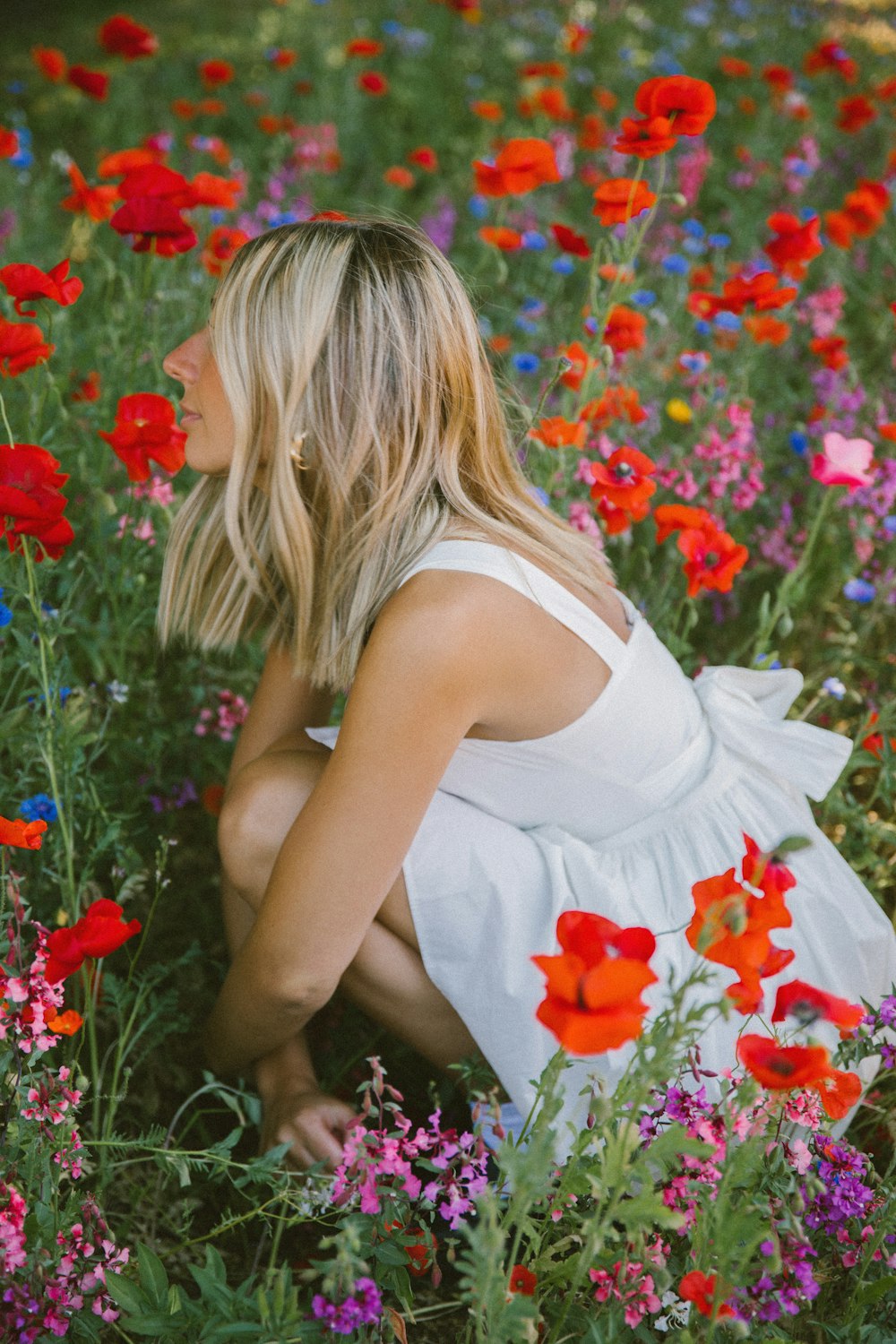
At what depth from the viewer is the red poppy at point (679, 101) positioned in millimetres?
1556

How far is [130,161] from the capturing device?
2082mm

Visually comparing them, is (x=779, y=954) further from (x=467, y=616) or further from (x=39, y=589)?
(x=39, y=589)

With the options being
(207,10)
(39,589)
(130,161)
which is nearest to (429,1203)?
(39,589)

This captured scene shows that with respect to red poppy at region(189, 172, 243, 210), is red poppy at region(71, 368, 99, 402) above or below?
below

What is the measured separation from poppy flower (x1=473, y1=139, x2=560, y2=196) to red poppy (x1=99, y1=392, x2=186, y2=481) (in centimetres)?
80

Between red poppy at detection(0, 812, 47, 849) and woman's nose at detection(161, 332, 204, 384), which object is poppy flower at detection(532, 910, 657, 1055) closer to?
red poppy at detection(0, 812, 47, 849)

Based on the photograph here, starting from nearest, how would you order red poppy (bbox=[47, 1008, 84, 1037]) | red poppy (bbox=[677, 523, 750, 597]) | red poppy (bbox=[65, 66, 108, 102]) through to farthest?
red poppy (bbox=[47, 1008, 84, 1037]) < red poppy (bbox=[677, 523, 750, 597]) < red poppy (bbox=[65, 66, 108, 102])

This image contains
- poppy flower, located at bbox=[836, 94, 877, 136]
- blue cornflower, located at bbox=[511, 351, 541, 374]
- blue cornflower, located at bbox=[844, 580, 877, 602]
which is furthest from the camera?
poppy flower, located at bbox=[836, 94, 877, 136]

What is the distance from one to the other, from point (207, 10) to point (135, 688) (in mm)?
6117

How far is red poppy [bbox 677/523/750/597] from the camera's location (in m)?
1.65

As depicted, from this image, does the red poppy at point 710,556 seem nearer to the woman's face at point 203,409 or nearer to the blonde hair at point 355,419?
the blonde hair at point 355,419

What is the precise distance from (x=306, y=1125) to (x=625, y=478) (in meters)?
0.99

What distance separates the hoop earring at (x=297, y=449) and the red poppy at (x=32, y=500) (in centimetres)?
30

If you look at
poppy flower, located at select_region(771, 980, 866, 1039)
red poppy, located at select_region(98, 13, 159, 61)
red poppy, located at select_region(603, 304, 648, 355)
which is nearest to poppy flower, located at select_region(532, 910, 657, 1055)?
poppy flower, located at select_region(771, 980, 866, 1039)
